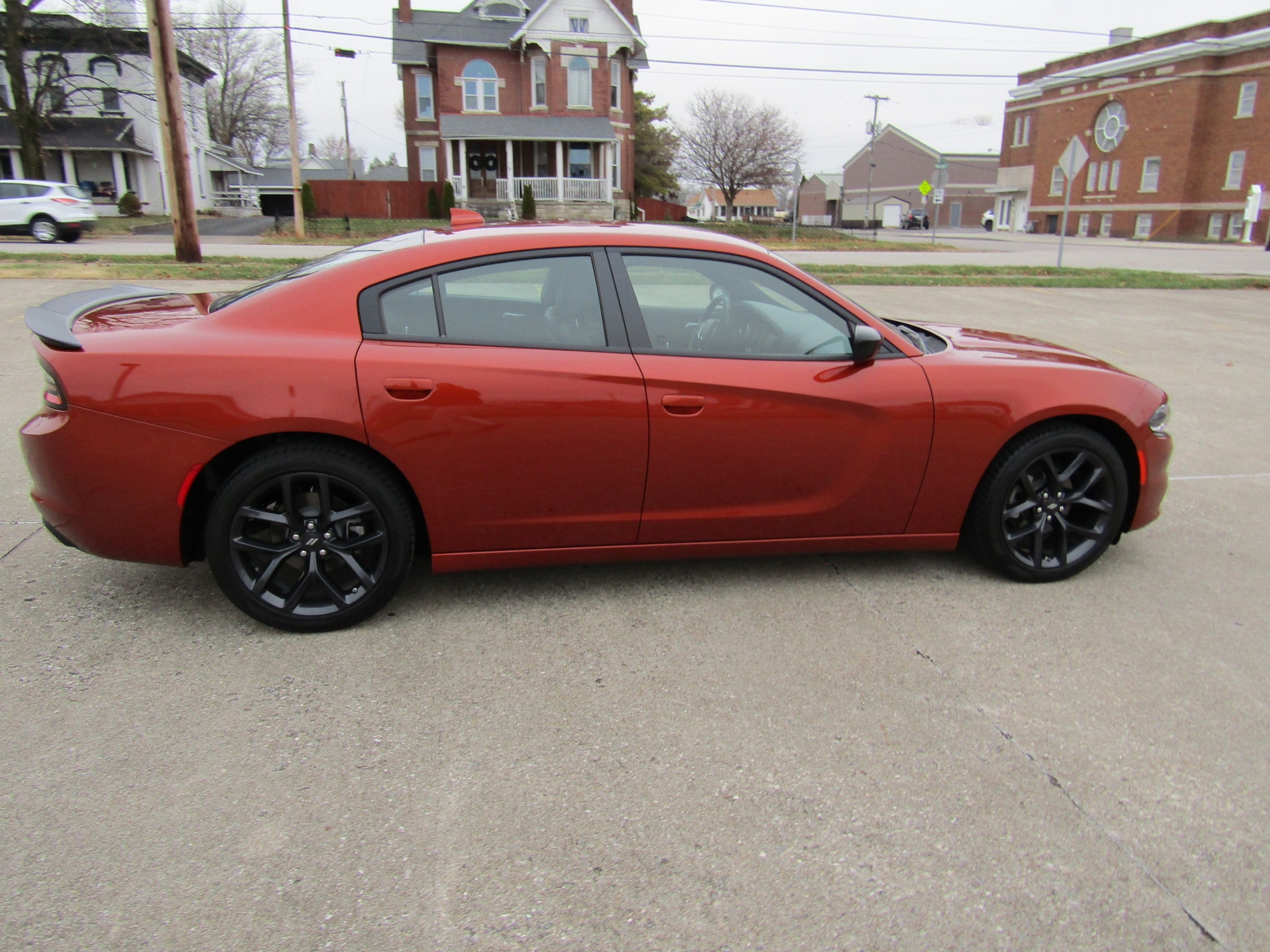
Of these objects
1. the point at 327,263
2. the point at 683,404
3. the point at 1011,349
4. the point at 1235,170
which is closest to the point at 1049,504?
the point at 1011,349

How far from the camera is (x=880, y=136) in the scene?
88.8 metres

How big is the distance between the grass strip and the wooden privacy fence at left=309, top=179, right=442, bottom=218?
90.6 feet

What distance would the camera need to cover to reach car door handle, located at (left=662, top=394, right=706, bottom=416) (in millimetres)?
3490

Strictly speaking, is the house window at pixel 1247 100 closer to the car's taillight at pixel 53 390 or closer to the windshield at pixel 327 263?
the windshield at pixel 327 263

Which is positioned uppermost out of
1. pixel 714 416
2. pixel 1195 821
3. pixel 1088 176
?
pixel 1088 176

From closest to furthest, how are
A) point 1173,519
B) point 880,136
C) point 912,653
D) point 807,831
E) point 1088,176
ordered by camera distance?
point 807,831 < point 912,653 < point 1173,519 < point 1088,176 < point 880,136

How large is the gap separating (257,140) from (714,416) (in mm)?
85706

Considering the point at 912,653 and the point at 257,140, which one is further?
the point at 257,140

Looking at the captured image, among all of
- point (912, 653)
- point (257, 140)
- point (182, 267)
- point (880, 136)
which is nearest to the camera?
point (912, 653)

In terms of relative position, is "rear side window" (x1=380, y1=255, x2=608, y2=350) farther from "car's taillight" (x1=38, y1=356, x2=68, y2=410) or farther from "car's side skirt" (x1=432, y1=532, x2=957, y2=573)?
"car's taillight" (x1=38, y1=356, x2=68, y2=410)

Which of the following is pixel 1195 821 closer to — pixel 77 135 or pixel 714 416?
pixel 714 416

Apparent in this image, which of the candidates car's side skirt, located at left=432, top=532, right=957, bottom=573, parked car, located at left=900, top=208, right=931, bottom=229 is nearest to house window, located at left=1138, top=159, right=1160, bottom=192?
parked car, located at left=900, top=208, right=931, bottom=229

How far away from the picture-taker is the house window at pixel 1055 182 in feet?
199

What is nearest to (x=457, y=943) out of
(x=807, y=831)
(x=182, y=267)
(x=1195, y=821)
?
(x=807, y=831)
